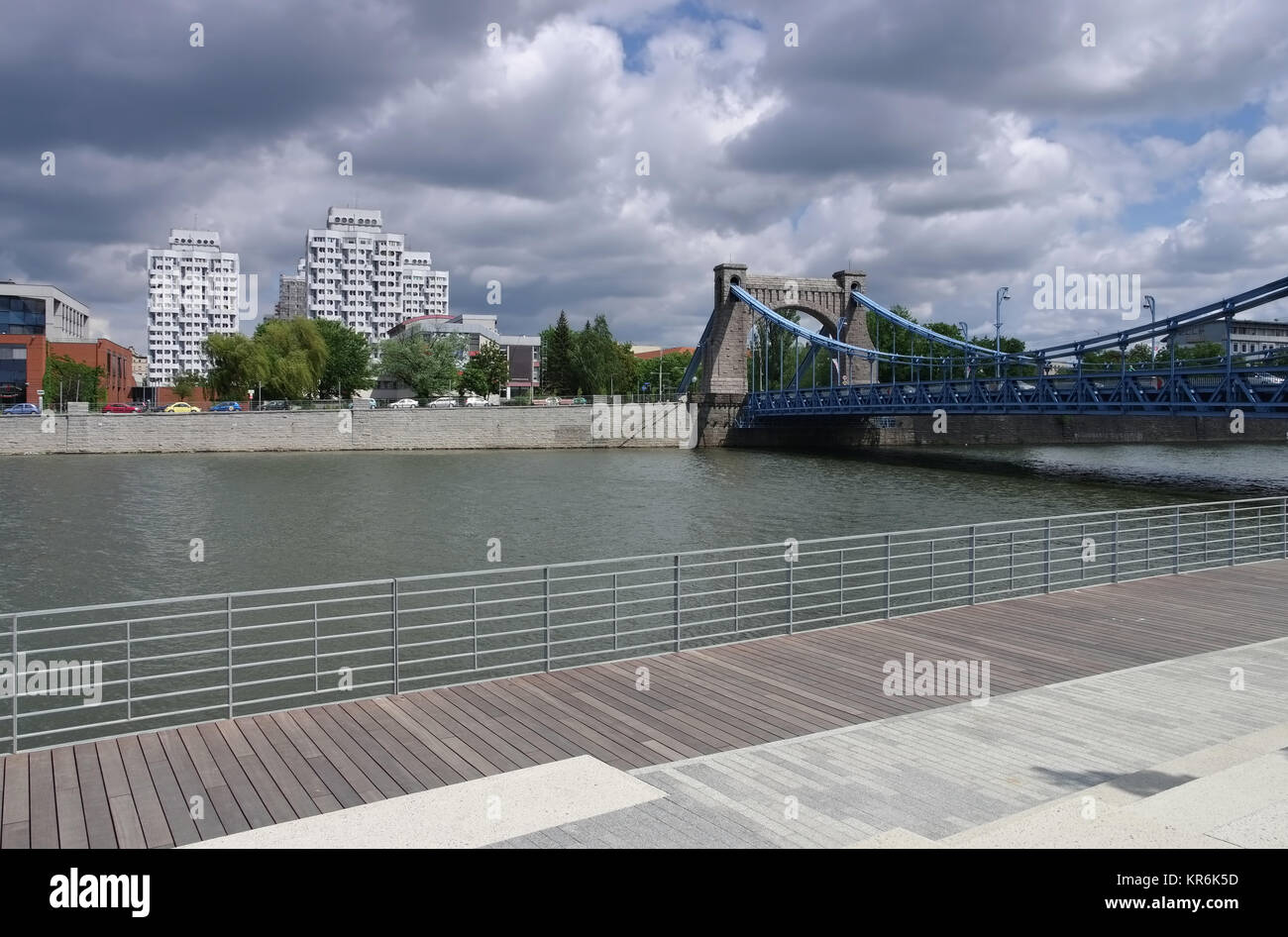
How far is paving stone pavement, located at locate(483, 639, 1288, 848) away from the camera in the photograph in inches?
189

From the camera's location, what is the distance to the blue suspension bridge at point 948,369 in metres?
32.2

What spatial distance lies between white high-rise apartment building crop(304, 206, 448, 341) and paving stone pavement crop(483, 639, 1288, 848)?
487 feet

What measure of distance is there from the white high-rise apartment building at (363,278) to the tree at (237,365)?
289 feet

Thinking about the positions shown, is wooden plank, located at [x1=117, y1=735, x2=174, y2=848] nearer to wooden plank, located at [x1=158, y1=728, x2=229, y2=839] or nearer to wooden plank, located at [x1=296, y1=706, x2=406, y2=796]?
wooden plank, located at [x1=158, y1=728, x2=229, y2=839]

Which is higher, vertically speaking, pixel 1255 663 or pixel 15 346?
pixel 15 346

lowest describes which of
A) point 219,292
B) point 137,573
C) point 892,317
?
point 137,573

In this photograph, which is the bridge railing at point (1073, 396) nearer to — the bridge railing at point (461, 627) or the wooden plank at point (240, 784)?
the bridge railing at point (461, 627)

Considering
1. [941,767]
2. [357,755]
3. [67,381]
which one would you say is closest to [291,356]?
[67,381]

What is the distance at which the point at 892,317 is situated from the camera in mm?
58500

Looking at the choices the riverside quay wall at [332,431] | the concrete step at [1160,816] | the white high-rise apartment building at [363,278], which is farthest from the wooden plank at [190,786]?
the white high-rise apartment building at [363,278]

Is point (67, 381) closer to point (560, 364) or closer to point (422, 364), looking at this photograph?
point (422, 364)
